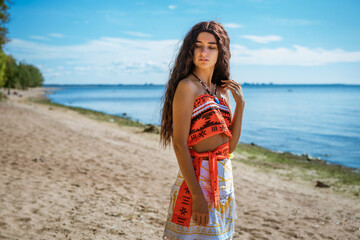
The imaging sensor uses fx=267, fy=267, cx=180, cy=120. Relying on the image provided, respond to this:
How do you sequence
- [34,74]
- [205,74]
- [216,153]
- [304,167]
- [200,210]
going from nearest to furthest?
[200,210], [216,153], [205,74], [304,167], [34,74]

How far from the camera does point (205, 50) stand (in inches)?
77.1

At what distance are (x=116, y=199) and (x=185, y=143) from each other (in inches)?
160

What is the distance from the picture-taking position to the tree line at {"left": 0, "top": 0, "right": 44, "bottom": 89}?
14259mm

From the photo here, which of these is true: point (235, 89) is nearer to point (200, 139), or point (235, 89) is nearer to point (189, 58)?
point (189, 58)

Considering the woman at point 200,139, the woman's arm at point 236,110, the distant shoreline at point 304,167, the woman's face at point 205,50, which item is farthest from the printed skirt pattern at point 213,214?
the distant shoreline at point 304,167

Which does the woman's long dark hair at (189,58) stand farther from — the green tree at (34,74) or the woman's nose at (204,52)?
the green tree at (34,74)

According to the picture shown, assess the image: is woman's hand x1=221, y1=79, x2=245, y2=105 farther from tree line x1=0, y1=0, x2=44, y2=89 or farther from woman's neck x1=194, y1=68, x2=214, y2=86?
tree line x1=0, y1=0, x2=44, y2=89

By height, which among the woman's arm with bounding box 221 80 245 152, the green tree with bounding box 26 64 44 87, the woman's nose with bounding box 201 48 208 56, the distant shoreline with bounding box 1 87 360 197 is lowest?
the distant shoreline with bounding box 1 87 360 197

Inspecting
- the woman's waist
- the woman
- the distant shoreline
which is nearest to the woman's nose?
the woman

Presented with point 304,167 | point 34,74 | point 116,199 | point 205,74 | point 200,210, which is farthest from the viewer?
point 34,74

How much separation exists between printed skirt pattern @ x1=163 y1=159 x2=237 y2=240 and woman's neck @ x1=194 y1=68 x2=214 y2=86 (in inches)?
24.5

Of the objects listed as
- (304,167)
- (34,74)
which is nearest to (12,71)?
(34,74)

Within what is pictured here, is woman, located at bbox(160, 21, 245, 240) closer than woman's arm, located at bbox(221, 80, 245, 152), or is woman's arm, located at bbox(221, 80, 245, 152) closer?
woman, located at bbox(160, 21, 245, 240)

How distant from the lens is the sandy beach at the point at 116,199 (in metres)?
4.08
